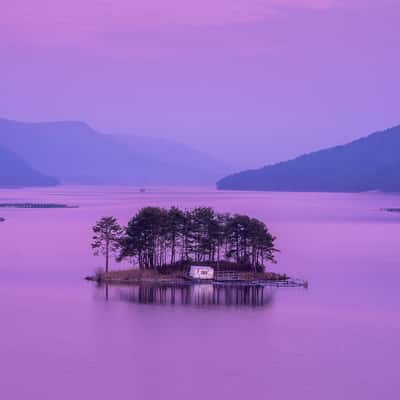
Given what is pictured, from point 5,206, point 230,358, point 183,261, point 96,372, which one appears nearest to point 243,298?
point 183,261

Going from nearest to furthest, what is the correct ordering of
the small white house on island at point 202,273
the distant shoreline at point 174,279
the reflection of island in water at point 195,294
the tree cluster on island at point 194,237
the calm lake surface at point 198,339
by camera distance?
the calm lake surface at point 198,339 → the reflection of island in water at point 195,294 → the distant shoreline at point 174,279 → the small white house on island at point 202,273 → the tree cluster on island at point 194,237

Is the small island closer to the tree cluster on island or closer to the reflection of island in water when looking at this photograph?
the tree cluster on island

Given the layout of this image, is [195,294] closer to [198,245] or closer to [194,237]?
[198,245]

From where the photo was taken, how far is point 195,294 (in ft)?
201

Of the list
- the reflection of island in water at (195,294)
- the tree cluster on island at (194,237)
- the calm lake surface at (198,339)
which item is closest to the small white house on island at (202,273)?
the reflection of island in water at (195,294)

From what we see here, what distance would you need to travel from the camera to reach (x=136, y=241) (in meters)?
68.4

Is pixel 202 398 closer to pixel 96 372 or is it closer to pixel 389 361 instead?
pixel 96 372

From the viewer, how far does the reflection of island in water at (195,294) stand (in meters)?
59.1

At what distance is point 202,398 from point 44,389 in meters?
6.27

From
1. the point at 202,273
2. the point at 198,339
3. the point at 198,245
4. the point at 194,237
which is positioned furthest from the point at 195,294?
the point at 198,339

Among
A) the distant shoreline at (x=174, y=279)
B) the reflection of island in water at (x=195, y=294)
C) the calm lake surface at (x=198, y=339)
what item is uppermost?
the distant shoreline at (x=174, y=279)

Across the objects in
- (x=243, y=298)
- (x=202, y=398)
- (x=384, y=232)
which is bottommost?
(x=202, y=398)

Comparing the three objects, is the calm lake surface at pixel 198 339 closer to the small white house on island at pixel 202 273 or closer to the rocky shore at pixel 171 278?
the rocky shore at pixel 171 278

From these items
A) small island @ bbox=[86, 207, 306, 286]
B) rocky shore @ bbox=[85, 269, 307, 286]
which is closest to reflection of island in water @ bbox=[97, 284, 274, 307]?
rocky shore @ bbox=[85, 269, 307, 286]
